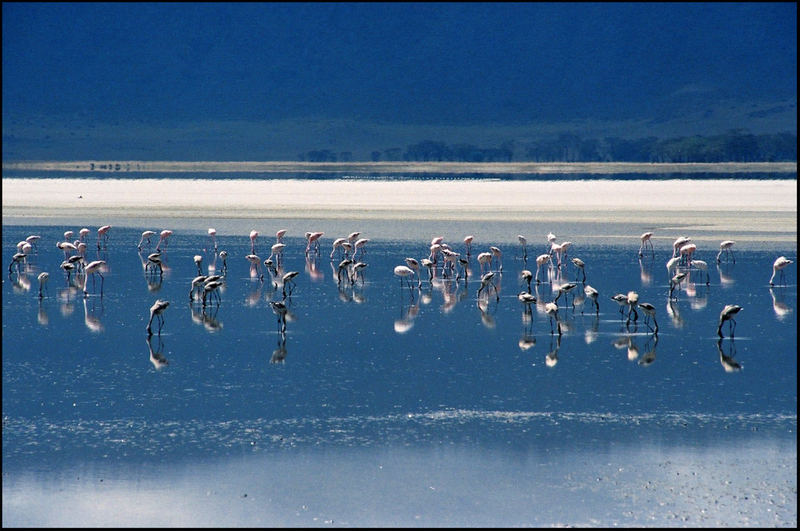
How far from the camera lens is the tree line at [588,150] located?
112 meters

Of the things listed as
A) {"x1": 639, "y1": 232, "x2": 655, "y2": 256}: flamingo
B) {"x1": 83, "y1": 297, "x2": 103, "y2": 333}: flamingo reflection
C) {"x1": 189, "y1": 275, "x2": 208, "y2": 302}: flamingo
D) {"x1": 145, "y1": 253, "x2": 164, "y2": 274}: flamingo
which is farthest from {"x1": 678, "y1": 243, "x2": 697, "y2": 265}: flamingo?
{"x1": 83, "y1": 297, "x2": 103, "y2": 333}: flamingo reflection

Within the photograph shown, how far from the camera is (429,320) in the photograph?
46.4 ft

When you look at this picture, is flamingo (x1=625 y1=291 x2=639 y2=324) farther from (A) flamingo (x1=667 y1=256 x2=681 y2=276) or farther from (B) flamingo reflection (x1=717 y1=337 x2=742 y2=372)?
(A) flamingo (x1=667 y1=256 x2=681 y2=276)

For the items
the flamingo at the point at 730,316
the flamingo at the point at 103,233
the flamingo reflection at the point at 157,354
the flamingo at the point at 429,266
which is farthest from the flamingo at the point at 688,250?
the flamingo at the point at 103,233

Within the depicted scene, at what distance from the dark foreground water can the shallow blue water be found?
0.03 meters

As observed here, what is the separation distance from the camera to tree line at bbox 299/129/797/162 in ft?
366

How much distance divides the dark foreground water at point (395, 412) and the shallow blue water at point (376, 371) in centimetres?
3

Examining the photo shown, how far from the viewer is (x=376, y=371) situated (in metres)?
11.1

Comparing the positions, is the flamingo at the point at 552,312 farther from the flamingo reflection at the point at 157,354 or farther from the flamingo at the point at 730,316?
the flamingo reflection at the point at 157,354

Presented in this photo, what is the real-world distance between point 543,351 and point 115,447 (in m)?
4.86

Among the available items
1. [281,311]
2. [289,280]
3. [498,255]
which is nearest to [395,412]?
[281,311]

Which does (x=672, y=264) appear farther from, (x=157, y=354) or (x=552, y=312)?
(x=157, y=354)

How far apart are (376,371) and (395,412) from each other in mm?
1493

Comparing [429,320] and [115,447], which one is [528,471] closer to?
[115,447]
